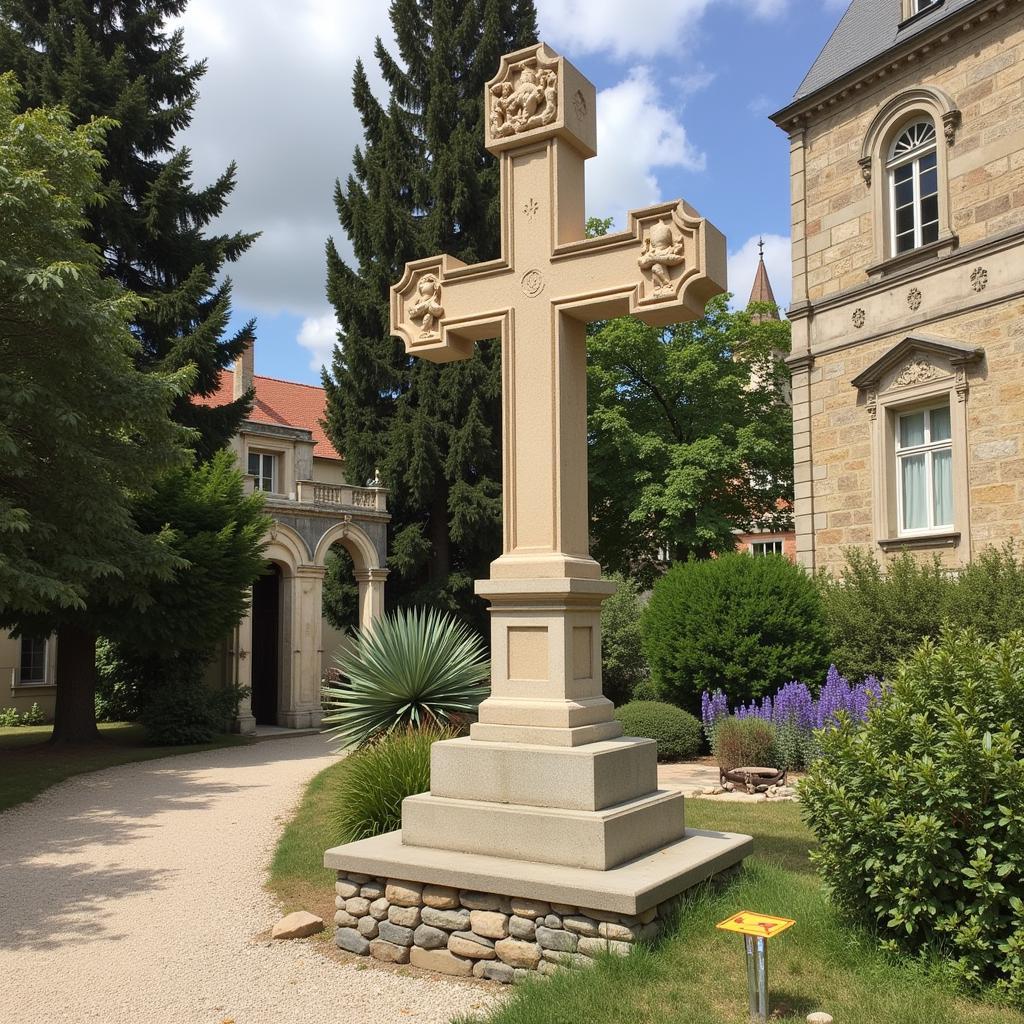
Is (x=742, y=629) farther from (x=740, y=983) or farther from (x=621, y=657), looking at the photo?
(x=740, y=983)

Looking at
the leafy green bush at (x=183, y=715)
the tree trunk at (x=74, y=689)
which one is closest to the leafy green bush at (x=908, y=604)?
the leafy green bush at (x=183, y=715)

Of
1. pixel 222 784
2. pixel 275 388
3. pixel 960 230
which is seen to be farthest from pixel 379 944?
pixel 275 388

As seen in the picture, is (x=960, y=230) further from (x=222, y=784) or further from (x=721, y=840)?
(x=222, y=784)

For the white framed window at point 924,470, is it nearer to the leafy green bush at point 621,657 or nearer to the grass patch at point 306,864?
the leafy green bush at point 621,657

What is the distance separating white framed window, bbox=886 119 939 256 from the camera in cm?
1512

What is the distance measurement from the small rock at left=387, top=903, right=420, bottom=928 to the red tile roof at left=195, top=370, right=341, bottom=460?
26.0 meters

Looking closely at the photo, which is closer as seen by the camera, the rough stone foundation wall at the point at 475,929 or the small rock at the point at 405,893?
the rough stone foundation wall at the point at 475,929

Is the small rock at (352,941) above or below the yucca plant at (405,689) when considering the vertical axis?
below

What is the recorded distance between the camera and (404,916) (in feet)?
17.0

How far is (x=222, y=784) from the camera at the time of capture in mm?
12852

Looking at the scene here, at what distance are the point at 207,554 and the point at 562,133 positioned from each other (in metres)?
12.2

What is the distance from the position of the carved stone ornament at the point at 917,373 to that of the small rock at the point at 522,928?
12.4 metres

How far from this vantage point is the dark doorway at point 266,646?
22.3 meters

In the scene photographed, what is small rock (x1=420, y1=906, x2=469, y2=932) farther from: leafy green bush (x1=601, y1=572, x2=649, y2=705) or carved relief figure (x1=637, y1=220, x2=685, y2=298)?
leafy green bush (x1=601, y1=572, x2=649, y2=705)
